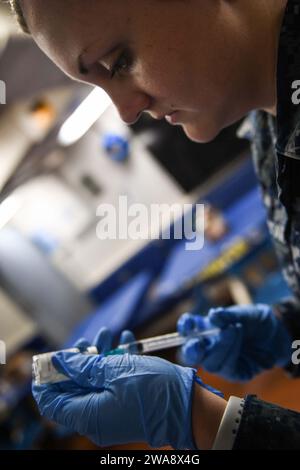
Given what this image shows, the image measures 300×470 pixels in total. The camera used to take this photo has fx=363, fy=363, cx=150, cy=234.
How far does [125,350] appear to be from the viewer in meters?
0.98

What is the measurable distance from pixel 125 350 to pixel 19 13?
90 centimetres

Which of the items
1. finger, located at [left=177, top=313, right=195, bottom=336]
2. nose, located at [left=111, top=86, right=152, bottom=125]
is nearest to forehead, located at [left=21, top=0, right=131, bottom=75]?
nose, located at [left=111, top=86, right=152, bottom=125]

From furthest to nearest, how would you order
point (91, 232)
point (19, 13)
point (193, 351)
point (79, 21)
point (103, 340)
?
point (91, 232), point (193, 351), point (103, 340), point (19, 13), point (79, 21)

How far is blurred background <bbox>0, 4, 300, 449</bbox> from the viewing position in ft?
8.58

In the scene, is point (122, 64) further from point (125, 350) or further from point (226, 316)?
point (226, 316)

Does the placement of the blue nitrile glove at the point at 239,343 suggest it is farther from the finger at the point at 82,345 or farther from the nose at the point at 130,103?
the nose at the point at 130,103

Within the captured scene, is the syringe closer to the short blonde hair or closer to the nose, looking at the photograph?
the nose

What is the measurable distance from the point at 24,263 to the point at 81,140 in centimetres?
169

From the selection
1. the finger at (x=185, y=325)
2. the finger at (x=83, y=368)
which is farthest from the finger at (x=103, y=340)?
the finger at (x=185, y=325)

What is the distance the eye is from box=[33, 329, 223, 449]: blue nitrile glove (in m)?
0.67

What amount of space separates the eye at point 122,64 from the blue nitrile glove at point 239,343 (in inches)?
30.1

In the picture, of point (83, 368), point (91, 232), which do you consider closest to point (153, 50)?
point (83, 368)

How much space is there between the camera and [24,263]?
374 centimetres
